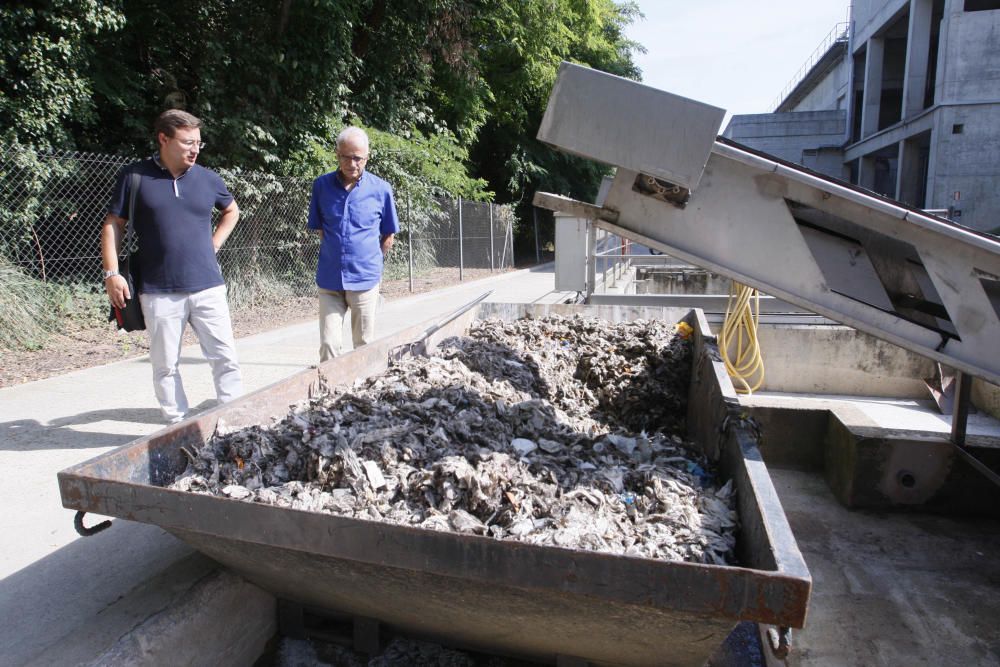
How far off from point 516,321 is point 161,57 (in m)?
8.09

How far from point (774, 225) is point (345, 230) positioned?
113 inches

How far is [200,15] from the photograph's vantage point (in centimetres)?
994

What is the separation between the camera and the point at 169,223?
3498 millimetres

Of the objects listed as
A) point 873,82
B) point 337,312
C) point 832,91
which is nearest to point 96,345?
point 337,312

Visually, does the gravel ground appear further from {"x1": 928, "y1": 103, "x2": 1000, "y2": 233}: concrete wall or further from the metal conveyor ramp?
{"x1": 928, "y1": 103, "x2": 1000, "y2": 233}: concrete wall

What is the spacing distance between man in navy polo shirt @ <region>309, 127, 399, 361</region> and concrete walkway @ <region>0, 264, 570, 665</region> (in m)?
1.34

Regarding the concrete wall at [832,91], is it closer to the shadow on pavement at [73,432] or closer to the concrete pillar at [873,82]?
the concrete pillar at [873,82]

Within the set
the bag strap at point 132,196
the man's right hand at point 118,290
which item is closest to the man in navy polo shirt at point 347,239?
the bag strap at point 132,196

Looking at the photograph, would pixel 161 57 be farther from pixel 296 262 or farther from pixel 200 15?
pixel 296 262

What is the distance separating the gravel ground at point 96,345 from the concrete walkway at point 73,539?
0.49 m

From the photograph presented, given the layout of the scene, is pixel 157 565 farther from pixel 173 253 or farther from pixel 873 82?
pixel 873 82

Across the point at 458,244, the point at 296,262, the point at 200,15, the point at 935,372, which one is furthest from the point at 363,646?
the point at 458,244

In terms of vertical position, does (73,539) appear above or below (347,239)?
below

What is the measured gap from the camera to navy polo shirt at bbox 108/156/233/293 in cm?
345
